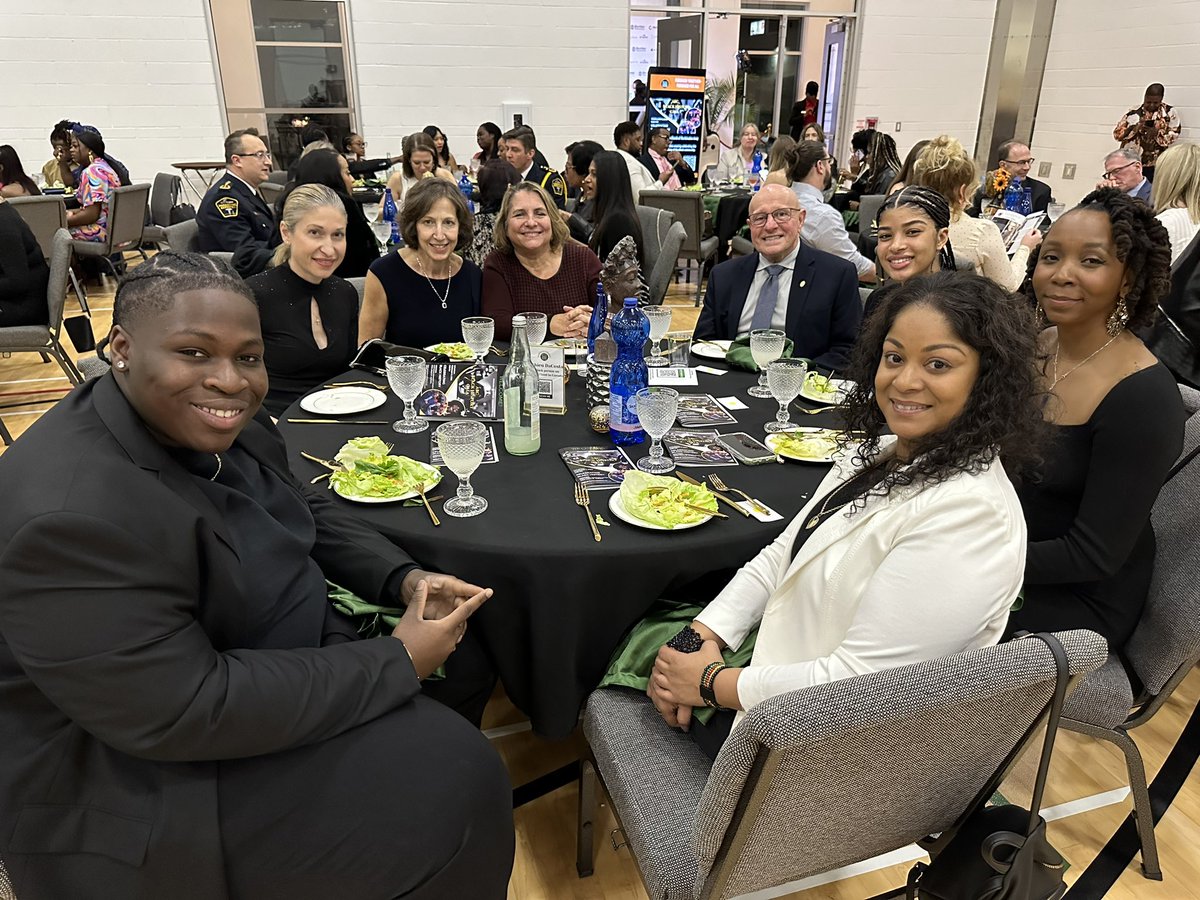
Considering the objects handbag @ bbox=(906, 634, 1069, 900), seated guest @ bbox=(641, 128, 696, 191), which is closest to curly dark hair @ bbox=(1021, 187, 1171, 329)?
handbag @ bbox=(906, 634, 1069, 900)

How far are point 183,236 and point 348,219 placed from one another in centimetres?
92

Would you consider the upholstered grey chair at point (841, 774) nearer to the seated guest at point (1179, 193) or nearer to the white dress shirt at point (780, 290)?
the white dress shirt at point (780, 290)

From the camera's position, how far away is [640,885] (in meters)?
1.75

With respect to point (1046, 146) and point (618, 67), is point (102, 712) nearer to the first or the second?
point (618, 67)

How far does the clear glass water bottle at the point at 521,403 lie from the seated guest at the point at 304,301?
1.16m

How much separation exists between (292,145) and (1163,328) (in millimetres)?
9466

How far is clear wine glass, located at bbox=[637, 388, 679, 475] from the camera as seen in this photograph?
1766 mm

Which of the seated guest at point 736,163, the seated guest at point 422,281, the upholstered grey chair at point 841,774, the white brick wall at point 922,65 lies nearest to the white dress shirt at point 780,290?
the seated guest at point 422,281

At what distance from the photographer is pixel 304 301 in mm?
2795

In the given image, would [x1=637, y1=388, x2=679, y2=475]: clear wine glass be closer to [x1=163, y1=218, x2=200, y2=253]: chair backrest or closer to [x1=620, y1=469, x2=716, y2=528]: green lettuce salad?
[x1=620, y1=469, x2=716, y2=528]: green lettuce salad

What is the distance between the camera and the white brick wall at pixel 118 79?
27.5 ft

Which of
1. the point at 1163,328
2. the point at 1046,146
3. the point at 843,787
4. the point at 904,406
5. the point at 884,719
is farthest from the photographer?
the point at 1046,146

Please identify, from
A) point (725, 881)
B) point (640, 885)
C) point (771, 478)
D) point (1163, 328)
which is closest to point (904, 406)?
point (771, 478)

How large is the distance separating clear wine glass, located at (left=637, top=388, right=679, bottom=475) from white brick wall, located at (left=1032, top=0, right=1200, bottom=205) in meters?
9.99
